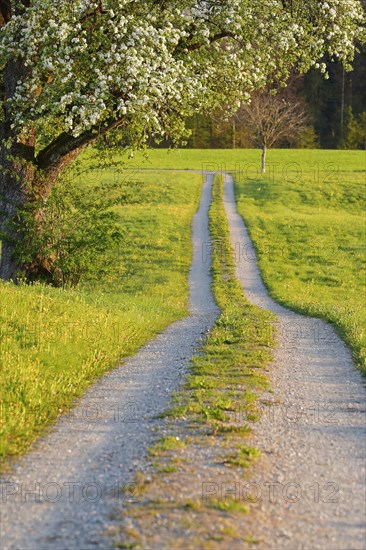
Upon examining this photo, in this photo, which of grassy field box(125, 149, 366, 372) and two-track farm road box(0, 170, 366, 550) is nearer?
two-track farm road box(0, 170, 366, 550)

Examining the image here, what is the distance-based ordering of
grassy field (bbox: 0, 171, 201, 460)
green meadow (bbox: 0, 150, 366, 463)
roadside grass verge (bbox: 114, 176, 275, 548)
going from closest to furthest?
roadside grass verge (bbox: 114, 176, 275, 548)
grassy field (bbox: 0, 171, 201, 460)
green meadow (bbox: 0, 150, 366, 463)

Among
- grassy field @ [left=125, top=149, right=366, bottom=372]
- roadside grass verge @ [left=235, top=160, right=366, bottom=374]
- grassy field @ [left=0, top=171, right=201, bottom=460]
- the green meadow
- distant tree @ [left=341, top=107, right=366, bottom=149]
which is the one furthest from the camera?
distant tree @ [left=341, top=107, right=366, bottom=149]

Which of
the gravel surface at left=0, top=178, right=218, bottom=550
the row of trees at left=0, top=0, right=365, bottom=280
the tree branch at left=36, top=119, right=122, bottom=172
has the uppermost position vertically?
the row of trees at left=0, top=0, right=365, bottom=280

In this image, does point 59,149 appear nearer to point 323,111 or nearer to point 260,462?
point 260,462

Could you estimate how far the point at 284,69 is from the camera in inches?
838

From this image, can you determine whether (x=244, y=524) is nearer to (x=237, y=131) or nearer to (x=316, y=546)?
(x=316, y=546)

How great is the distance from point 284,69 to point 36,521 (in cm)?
1748

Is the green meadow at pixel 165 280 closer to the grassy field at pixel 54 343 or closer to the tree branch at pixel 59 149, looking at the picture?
the grassy field at pixel 54 343

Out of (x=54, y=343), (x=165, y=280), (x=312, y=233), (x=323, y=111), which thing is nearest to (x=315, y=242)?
(x=312, y=233)

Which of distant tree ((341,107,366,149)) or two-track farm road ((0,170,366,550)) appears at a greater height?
distant tree ((341,107,366,149))

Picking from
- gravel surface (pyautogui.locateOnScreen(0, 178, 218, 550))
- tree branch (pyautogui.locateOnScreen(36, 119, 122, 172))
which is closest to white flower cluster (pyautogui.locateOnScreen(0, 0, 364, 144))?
tree branch (pyautogui.locateOnScreen(36, 119, 122, 172))

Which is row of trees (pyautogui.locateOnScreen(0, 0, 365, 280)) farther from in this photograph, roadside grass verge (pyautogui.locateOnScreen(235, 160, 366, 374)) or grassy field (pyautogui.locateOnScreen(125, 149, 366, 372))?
roadside grass verge (pyautogui.locateOnScreen(235, 160, 366, 374))

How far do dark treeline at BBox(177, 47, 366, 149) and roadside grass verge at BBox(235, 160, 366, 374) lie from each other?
45985 millimetres

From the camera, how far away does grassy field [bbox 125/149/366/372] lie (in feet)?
81.3
